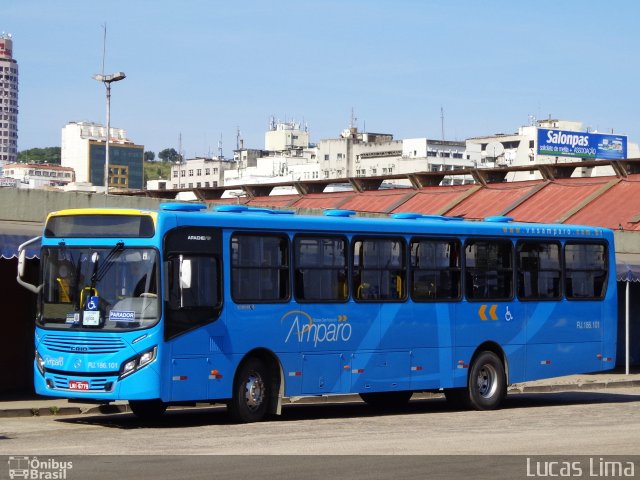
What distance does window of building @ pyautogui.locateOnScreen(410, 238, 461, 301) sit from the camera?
20.3m

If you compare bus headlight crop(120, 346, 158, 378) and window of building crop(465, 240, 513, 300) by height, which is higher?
window of building crop(465, 240, 513, 300)

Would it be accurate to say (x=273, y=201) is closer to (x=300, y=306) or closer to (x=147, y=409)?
(x=147, y=409)

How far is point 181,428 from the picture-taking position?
55.9ft

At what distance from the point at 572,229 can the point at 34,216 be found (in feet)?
35.6

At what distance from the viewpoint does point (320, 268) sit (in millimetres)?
18797

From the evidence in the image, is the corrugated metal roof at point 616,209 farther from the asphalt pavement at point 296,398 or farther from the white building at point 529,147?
the white building at point 529,147

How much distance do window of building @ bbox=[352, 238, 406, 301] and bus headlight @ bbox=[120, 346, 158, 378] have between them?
4.07m

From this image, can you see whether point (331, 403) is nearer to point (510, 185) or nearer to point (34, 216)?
point (34, 216)

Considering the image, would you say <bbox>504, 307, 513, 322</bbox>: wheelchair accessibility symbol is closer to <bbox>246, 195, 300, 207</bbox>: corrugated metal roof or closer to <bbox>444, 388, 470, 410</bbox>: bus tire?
<bbox>444, 388, 470, 410</bbox>: bus tire

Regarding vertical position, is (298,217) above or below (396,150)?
below

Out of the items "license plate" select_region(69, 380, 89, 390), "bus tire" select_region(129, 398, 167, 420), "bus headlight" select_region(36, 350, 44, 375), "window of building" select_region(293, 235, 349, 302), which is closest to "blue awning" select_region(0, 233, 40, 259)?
"bus headlight" select_region(36, 350, 44, 375)

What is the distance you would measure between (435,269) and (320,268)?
2.70 meters

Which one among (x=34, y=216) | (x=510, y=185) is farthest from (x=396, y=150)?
(x=34, y=216)
